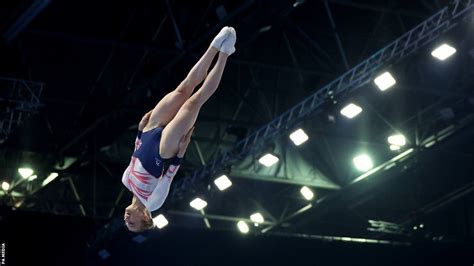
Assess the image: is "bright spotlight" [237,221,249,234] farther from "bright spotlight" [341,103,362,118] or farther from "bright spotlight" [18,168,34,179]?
"bright spotlight" [341,103,362,118]

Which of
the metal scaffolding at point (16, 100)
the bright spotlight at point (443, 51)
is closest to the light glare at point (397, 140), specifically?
the bright spotlight at point (443, 51)

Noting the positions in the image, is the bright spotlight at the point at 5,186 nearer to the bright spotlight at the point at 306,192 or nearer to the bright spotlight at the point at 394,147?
the bright spotlight at the point at 306,192

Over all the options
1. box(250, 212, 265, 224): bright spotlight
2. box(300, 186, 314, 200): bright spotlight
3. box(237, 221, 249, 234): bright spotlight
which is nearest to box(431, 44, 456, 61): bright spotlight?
box(300, 186, 314, 200): bright spotlight

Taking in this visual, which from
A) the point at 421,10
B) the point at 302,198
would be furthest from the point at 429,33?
the point at 302,198

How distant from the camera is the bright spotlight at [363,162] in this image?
1401 cm

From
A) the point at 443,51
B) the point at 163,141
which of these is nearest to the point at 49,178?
the point at 443,51

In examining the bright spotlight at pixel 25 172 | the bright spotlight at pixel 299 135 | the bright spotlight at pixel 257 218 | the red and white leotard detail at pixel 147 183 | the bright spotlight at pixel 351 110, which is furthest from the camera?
the bright spotlight at pixel 257 218

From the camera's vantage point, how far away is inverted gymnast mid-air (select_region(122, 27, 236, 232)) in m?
6.96

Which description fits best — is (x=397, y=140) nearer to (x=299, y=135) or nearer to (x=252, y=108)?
(x=299, y=135)

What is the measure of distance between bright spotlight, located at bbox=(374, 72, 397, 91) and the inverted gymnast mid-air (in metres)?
4.14

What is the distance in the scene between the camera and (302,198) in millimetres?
15328

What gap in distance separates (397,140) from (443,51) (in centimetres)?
324

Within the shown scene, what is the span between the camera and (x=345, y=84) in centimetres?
1121

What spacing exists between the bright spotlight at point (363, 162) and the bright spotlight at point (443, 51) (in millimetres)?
3847
